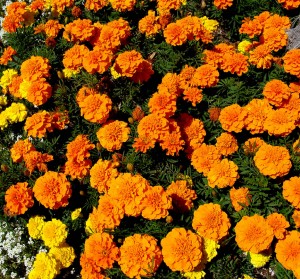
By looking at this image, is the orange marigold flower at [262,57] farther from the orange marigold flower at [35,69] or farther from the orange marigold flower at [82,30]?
the orange marigold flower at [35,69]

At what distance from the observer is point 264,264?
3.45 meters

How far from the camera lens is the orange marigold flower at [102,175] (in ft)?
11.8

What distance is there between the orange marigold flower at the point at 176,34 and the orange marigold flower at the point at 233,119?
2.73 feet

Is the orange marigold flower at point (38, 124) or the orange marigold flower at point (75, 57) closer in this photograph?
the orange marigold flower at point (38, 124)

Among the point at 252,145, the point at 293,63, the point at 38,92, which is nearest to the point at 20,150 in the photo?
the point at 38,92

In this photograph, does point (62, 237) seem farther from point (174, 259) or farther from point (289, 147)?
point (289, 147)

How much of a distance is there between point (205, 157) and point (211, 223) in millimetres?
622

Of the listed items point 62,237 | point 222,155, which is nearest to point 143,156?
point 222,155

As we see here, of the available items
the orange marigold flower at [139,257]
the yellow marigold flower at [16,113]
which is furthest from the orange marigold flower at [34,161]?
the orange marigold flower at [139,257]

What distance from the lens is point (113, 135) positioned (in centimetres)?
372

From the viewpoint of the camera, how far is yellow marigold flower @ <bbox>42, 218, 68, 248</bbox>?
11.5ft

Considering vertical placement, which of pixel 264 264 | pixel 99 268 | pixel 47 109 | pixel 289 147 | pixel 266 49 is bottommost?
pixel 264 264

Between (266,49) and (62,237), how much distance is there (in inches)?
97.6

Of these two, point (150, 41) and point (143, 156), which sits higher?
point (150, 41)
